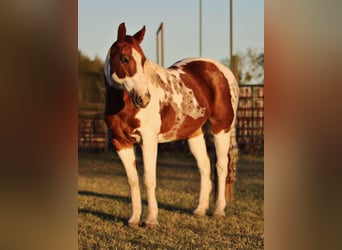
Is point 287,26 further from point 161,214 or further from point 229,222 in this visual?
point 161,214

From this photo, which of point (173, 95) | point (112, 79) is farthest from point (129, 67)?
point (173, 95)

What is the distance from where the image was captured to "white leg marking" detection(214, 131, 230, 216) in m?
4.28

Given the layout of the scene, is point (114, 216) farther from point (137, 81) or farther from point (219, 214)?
point (137, 81)

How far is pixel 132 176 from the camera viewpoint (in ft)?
12.2

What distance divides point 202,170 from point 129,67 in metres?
1.55

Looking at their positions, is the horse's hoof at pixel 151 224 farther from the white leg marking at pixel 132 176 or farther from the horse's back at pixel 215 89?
the horse's back at pixel 215 89

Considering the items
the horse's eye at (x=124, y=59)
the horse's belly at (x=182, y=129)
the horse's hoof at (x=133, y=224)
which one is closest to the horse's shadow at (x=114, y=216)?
the horse's hoof at (x=133, y=224)

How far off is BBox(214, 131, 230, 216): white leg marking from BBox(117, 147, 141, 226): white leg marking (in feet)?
2.80

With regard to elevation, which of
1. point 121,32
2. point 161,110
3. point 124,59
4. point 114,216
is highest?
point 121,32

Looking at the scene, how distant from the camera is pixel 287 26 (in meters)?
1.02

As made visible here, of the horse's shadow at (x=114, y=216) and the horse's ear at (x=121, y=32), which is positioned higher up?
the horse's ear at (x=121, y=32)

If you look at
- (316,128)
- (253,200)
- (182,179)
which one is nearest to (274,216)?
(316,128)

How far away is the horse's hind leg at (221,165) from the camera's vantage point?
4.28m

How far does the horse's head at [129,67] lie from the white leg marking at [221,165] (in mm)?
1280
